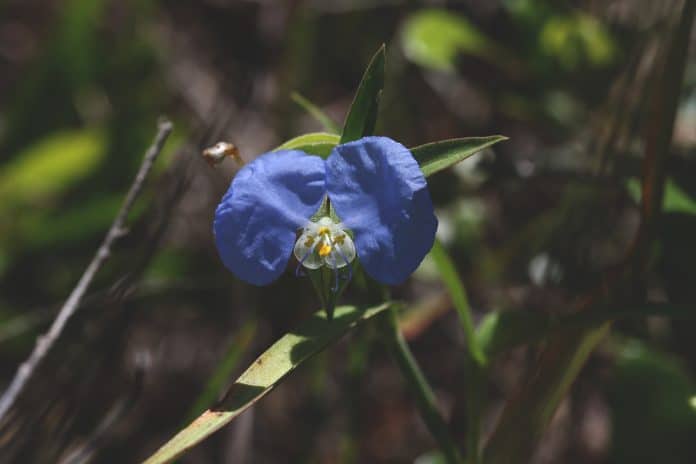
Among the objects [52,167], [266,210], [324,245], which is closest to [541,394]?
[324,245]

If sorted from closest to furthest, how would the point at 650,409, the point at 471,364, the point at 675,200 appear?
the point at 471,364 → the point at 675,200 → the point at 650,409

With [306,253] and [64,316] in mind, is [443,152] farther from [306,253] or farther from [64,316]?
[64,316]

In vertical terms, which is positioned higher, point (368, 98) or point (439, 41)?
point (368, 98)

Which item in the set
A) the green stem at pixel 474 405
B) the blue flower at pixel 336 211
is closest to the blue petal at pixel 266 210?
the blue flower at pixel 336 211

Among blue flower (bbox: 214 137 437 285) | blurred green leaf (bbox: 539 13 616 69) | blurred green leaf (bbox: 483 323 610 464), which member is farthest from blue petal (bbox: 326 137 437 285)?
blurred green leaf (bbox: 539 13 616 69)

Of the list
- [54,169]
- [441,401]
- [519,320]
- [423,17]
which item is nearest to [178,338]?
[54,169]

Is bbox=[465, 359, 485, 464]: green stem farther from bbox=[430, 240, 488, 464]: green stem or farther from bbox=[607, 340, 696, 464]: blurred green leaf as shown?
bbox=[607, 340, 696, 464]: blurred green leaf
